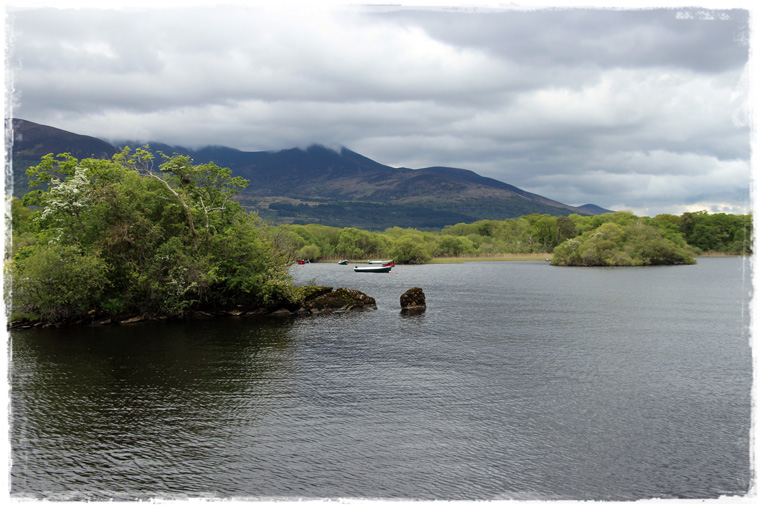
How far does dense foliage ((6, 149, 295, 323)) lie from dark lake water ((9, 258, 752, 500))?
5081mm

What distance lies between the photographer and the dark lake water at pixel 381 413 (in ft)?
55.2

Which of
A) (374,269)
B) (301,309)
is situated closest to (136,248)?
(301,309)

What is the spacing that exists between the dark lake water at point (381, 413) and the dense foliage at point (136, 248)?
508cm

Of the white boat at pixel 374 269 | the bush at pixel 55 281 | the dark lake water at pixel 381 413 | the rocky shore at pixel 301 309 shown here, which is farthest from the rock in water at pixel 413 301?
the white boat at pixel 374 269

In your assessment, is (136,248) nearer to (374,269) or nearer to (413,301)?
(413,301)

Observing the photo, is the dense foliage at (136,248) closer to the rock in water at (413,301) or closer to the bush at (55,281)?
the bush at (55,281)

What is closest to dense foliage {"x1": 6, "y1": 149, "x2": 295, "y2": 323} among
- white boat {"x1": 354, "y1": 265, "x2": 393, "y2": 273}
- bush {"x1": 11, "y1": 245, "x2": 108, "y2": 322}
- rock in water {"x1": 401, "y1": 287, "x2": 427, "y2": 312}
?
bush {"x1": 11, "y1": 245, "x2": 108, "y2": 322}

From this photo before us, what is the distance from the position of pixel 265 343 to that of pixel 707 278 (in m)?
97.4

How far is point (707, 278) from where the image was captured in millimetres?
101312

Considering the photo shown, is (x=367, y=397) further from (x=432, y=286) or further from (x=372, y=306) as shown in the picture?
(x=432, y=286)

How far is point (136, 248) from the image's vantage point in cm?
5075

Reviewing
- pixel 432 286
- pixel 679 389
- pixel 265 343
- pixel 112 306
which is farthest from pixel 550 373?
pixel 432 286

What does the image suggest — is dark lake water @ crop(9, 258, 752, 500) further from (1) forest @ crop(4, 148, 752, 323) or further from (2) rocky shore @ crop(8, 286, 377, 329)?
(1) forest @ crop(4, 148, 752, 323)

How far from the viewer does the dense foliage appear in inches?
1817
